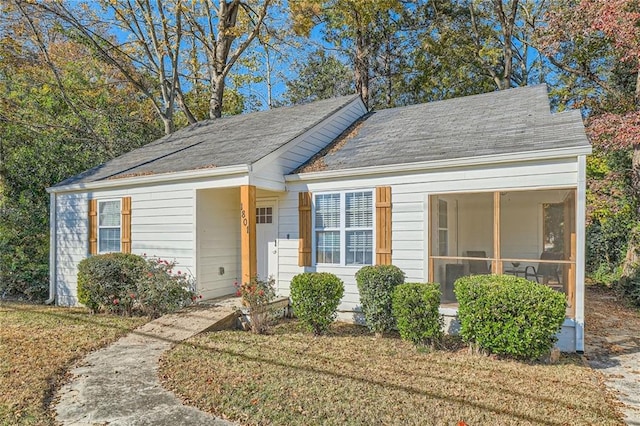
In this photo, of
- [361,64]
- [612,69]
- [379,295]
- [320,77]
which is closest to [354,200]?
[379,295]

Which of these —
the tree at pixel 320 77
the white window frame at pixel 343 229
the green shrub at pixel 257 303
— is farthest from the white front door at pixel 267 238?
the tree at pixel 320 77

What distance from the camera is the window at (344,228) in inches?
293

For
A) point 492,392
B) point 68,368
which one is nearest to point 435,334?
point 492,392

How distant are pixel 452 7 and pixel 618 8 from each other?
10.7 metres

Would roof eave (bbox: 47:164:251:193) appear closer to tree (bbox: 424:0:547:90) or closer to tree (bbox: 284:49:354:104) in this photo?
tree (bbox: 284:49:354:104)

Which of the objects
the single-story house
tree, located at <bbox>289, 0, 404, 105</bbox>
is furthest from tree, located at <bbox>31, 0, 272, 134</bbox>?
the single-story house

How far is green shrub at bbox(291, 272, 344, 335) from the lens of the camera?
647cm

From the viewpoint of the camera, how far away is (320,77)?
69.4 feet

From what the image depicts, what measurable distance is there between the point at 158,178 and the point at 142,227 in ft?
4.23

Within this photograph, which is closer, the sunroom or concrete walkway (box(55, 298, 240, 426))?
concrete walkway (box(55, 298, 240, 426))

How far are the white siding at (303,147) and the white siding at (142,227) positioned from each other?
5.71 ft

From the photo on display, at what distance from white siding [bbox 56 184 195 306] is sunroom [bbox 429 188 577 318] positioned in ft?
16.3

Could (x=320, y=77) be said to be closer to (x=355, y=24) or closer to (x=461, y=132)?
(x=355, y=24)

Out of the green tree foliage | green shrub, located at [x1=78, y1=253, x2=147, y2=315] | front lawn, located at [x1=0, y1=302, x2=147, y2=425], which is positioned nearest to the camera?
front lawn, located at [x1=0, y1=302, x2=147, y2=425]
